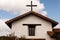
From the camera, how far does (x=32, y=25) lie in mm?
25578

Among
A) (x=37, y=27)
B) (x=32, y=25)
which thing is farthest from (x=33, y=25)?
(x=37, y=27)

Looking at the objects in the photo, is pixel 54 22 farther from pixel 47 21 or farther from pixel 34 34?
pixel 34 34

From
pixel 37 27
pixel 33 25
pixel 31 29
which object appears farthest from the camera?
pixel 31 29

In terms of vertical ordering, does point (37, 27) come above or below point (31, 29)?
above

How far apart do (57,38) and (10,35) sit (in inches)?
195

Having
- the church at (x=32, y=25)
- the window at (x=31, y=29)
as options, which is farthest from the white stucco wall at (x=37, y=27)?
the window at (x=31, y=29)

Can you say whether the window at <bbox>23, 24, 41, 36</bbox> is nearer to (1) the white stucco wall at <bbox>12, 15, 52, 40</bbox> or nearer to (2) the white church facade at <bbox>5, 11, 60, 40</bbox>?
(2) the white church facade at <bbox>5, 11, 60, 40</bbox>

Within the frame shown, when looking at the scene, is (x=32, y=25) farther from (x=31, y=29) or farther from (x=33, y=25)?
(x=31, y=29)

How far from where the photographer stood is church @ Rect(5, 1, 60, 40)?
2517 cm

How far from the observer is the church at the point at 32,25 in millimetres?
25172

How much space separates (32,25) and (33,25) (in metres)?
0.12

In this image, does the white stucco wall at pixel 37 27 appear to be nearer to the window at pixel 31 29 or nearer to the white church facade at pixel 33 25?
the white church facade at pixel 33 25

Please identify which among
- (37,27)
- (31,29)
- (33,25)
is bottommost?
(31,29)

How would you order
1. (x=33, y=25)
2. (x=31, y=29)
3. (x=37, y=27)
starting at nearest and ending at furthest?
(x=37, y=27), (x=33, y=25), (x=31, y=29)
